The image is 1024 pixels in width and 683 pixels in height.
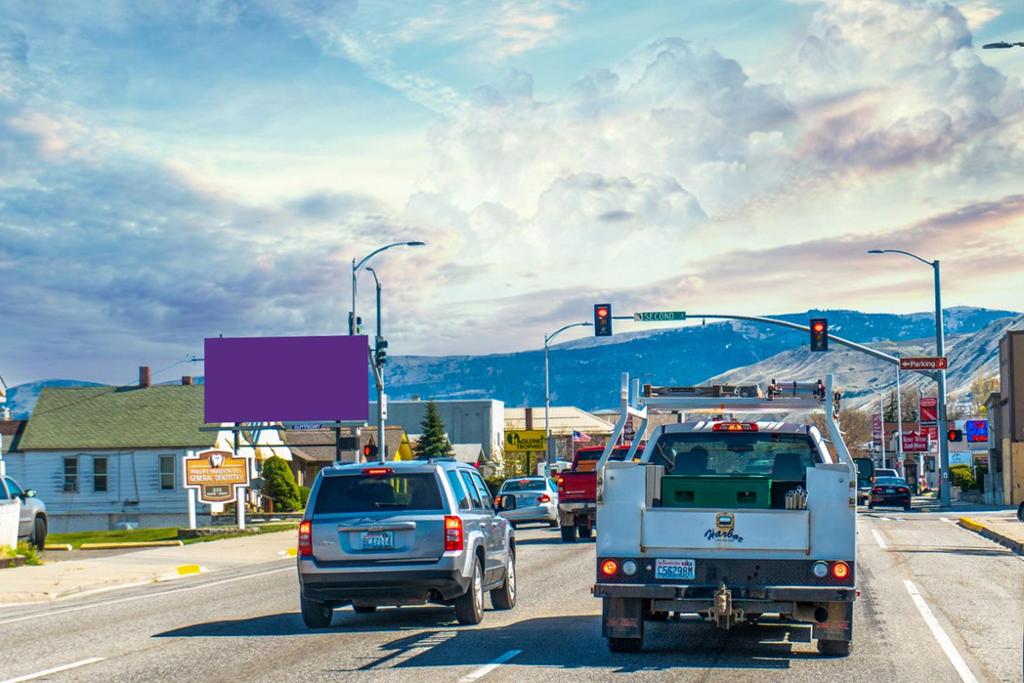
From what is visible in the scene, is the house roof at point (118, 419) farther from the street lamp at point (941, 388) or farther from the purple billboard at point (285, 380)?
the street lamp at point (941, 388)

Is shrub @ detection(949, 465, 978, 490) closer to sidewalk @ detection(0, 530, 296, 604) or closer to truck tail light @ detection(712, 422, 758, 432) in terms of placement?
sidewalk @ detection(0, 530, 296, 604)

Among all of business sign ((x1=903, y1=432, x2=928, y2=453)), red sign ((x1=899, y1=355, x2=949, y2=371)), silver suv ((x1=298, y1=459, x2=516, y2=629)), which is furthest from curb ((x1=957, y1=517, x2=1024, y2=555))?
business sign ((x1=903, y1=432, x2=928, y2=453))

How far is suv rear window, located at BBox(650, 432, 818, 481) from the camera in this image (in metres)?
14.2

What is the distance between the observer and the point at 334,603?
15.7 m

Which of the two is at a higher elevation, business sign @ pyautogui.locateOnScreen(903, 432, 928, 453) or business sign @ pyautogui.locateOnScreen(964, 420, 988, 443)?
business sign @ pyautogui.locateOnScreen(964, 420, 988, 443)

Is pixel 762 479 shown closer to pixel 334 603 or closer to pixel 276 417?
pixel 334 603

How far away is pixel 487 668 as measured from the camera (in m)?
12.0

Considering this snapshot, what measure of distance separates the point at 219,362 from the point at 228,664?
45.0 m

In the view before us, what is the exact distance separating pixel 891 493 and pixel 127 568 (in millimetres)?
39068

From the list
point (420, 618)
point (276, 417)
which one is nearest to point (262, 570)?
point (420, 618)

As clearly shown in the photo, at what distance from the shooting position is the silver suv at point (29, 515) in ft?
101

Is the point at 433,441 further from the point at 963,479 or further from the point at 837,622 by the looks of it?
the point at 837,622

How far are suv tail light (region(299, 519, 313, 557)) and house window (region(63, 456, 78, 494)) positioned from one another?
5013cm

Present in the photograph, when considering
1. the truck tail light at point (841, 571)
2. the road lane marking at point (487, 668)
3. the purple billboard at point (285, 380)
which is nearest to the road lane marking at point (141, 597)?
the road lane marking at point (487, 668)
